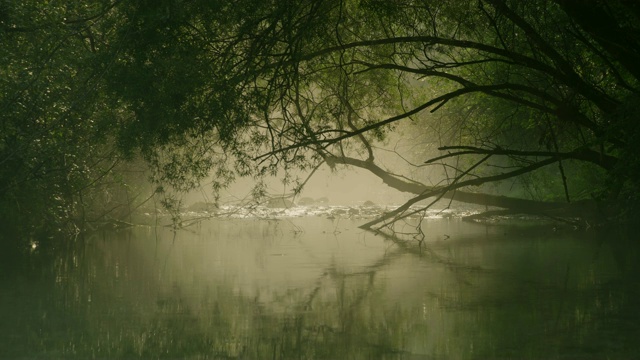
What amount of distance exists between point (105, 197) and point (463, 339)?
18048mm

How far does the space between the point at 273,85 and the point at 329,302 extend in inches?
140

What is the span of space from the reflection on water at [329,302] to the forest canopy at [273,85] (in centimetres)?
153

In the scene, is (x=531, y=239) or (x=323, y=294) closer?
(x=323, y=294)

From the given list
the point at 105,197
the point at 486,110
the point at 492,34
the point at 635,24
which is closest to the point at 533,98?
the point at 492,34

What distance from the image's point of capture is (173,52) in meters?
13.1

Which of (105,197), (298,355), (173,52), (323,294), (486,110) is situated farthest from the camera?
(105,197)

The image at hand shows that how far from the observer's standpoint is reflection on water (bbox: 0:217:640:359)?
8.55 metres

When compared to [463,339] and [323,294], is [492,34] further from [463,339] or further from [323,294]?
[463,339]

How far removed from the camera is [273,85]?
13.4 m

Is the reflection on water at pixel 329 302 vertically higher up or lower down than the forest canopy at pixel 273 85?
lower down

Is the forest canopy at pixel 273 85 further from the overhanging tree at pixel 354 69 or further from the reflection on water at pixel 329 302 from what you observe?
the reflection on water at pixel 329 302

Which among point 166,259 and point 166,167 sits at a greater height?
point 166,167

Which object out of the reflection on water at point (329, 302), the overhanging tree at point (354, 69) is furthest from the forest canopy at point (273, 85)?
the reflection on water at point (329, 302)

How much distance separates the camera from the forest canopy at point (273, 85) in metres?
13.0
